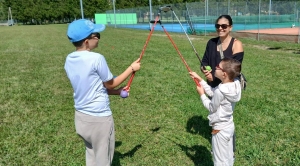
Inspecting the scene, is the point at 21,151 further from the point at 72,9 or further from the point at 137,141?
the point at 72,9

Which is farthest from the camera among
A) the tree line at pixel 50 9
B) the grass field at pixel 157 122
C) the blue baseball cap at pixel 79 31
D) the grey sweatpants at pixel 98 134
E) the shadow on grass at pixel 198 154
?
the tree line at pixel 50 9

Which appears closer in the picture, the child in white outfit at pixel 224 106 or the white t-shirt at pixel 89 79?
the white t-shirt at pixel 89 79

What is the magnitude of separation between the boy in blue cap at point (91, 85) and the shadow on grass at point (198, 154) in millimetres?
1411

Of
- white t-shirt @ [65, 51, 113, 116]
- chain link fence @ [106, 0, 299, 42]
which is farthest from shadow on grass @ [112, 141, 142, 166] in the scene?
chain link fence @ [106, 0, 299, 42]

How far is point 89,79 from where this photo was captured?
7.67 feet

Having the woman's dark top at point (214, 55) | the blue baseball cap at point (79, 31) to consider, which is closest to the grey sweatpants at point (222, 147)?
the woman's dark top at point (214, 55)

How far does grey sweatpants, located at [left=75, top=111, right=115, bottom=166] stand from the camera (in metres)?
2.47

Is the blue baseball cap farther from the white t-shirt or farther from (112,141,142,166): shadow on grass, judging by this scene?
(112,141,142,166): shadow on grass

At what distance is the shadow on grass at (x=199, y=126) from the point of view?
4.29 meters

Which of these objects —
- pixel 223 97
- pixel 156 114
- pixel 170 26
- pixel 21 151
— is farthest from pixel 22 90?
pixel 170 26

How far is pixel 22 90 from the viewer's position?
698 cm

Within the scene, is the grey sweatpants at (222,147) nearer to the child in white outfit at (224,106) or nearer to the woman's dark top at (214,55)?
the child in white outfit at (224,106)

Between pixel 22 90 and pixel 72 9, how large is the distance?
64477 mm

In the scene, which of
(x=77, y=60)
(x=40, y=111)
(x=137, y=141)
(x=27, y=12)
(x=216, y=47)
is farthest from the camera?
(x=27, y=12)
